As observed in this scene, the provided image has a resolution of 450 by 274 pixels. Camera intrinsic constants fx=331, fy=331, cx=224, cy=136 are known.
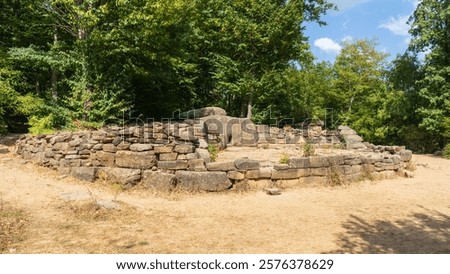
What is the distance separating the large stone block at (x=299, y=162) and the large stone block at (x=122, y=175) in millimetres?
4347

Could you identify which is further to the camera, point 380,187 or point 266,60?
point 266,60

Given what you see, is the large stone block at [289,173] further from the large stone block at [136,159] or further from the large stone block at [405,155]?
the large stone block at [405,155]

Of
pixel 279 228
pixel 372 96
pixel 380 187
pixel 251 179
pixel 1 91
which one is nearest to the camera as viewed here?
pixel 279 228

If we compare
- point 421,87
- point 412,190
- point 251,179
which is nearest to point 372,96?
point 421,87

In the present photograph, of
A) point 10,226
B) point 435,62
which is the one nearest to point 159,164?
point 10,226

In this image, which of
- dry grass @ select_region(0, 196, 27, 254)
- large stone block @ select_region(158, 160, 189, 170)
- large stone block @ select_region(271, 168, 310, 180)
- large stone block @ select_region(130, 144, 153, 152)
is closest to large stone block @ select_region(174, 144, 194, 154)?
large stone block @ select_region(158, 160, 189, 170)

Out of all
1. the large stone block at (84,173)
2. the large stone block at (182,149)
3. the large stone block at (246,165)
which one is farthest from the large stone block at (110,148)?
the large stone block at (246,165)

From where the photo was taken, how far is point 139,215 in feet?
22.2

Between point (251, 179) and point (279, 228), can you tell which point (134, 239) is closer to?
point (279, 228)

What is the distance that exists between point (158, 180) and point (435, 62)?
807 inches

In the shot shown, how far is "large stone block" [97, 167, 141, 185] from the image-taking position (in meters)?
8.73

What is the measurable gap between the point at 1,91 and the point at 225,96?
16.1 meters

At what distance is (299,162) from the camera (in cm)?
979

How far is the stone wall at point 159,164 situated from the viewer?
8.87 metres
